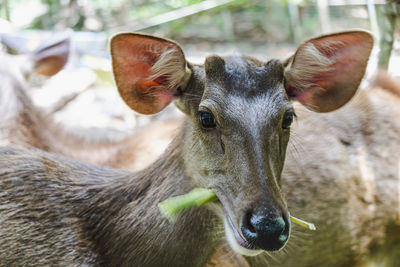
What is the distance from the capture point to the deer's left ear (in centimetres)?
356

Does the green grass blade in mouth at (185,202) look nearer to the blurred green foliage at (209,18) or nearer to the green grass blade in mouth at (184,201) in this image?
the green grass blade in mouth at (184,201)

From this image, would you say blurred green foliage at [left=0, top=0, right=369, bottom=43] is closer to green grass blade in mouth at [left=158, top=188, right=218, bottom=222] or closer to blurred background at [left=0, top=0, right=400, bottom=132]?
blurred background at [left=0, top=0, right=400, bottom=132]

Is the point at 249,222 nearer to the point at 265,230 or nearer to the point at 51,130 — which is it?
the point at 265,230

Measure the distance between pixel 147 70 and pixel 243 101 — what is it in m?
0.74

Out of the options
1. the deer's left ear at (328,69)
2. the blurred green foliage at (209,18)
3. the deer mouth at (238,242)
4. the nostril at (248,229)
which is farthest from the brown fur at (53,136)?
the blurred green foliage at (209,18)

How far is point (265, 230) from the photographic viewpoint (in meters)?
2.79

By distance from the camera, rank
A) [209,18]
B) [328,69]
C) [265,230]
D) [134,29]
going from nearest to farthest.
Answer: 1. [265,230]
2. [328,69]
3. [134,29]
4. [209,18]

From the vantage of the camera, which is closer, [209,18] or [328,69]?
[328,69]

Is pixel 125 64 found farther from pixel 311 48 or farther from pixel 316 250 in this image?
pixel 316 250

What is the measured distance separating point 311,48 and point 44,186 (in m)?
1.98

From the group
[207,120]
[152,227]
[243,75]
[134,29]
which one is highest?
[243,75]

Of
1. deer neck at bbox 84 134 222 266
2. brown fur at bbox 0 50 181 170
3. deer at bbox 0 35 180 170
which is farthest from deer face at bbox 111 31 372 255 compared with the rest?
brown fur at bbox 0 50 181 170

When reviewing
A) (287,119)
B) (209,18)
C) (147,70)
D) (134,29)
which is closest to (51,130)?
(147,70)

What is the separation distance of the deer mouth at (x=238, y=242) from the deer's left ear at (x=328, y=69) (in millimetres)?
1115
